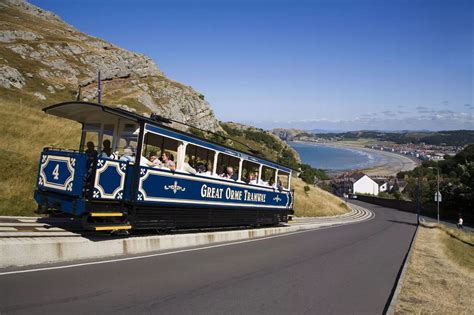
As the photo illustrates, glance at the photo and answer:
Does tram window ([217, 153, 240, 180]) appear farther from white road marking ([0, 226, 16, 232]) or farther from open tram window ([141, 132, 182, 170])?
white road marking ([0, 226, 16, 232])

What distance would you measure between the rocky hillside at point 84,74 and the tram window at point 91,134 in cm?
3893

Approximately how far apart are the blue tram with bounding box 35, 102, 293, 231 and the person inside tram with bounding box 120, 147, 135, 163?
0.09ft

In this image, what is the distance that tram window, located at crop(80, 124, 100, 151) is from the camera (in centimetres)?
1212

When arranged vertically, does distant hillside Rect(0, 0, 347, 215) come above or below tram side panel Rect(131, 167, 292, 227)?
above

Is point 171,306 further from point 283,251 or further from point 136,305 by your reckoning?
point 283,251

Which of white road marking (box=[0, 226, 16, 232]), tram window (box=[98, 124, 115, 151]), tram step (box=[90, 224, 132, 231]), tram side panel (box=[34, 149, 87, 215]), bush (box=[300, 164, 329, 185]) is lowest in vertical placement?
white road marking (box=[0, 226, 16, 232])

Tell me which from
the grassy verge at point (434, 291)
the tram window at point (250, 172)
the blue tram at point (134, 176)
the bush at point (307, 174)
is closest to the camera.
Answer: the grassy verge at point (434, 291)

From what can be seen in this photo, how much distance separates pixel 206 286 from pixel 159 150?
6099 millimetres

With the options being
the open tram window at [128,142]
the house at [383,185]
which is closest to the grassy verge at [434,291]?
the open tram window at [128,142]

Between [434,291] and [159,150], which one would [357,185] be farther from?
[434,291]

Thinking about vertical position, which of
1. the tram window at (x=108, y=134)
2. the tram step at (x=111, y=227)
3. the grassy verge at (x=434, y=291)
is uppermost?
the tram window at (x=108, y=134)

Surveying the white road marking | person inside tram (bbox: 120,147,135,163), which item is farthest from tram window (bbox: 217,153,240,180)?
the white road marking

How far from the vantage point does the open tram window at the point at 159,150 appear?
11934 mm

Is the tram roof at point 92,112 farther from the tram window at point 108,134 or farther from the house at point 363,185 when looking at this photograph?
the house at point 363,185
